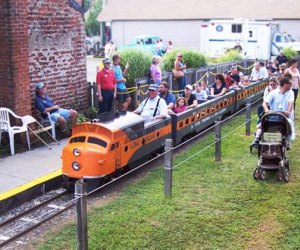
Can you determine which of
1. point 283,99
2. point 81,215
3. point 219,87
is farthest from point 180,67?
point 81,215

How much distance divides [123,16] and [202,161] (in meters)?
38.7

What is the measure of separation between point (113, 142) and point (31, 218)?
1.63 metres

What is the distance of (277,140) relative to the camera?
8539 mm

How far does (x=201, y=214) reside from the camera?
275 inches

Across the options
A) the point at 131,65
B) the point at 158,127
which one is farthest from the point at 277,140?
the point at 131,65

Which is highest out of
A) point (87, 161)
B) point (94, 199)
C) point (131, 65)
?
point (131, 65)

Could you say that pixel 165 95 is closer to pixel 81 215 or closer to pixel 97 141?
pixel 97 141

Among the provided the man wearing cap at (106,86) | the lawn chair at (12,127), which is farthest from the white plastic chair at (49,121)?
the man wearing cap at (106,86)

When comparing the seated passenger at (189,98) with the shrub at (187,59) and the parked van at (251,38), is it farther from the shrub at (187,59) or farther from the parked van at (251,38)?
the parked van at (251,38)

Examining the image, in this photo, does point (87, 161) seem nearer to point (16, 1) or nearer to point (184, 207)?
point (184, 207)

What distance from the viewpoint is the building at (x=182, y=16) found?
40.6 meters

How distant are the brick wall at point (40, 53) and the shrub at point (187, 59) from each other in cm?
585

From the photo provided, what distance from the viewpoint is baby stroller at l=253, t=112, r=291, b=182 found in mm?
8344

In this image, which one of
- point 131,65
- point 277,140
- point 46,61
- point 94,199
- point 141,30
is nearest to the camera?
point 94,199
